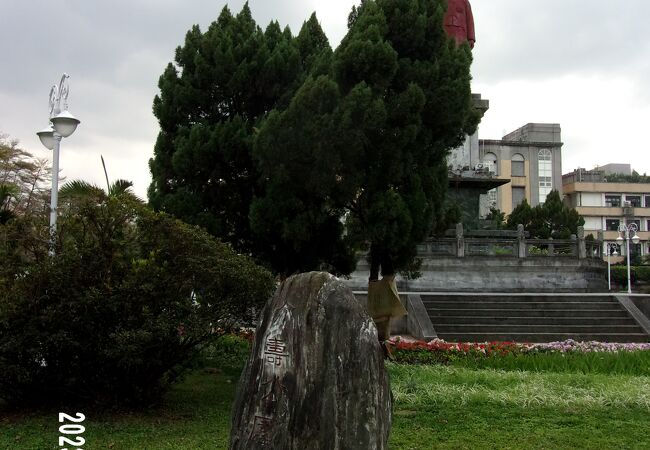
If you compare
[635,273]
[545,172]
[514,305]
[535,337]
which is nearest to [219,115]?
[535,337]

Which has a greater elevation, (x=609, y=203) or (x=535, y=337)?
(x=609, y=203)

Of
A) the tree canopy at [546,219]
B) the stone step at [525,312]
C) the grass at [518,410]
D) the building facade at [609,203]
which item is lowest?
the grass at [518,410]

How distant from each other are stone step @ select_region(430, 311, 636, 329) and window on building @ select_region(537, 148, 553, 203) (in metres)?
42.9

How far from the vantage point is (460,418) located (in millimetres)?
6391

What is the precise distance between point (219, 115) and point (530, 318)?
8.10 metres

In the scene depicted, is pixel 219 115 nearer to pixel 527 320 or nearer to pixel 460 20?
pixel 527 320

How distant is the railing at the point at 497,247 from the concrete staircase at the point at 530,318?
4172 mm

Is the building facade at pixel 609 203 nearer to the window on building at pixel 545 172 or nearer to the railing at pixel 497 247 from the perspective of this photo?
the window on building at pixel 545 172

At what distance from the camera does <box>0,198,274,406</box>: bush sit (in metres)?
6.19

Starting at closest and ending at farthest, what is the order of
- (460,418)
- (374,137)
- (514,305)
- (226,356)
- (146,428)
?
(146,428) < (460,418) < (374,137) < (226,356) < (514,305)

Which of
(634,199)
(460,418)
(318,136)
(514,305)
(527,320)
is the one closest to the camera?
(460,418)

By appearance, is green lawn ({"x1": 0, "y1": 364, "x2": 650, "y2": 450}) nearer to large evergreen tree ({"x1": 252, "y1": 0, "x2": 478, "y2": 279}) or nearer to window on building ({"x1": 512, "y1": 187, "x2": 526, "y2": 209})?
large evergreen tree ({"x1": 252, "y1": 0, "x2": 478, "y2": 279})

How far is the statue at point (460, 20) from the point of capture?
75.9 ft

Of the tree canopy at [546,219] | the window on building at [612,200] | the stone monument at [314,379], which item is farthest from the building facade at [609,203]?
the stone monument at [314,379]
